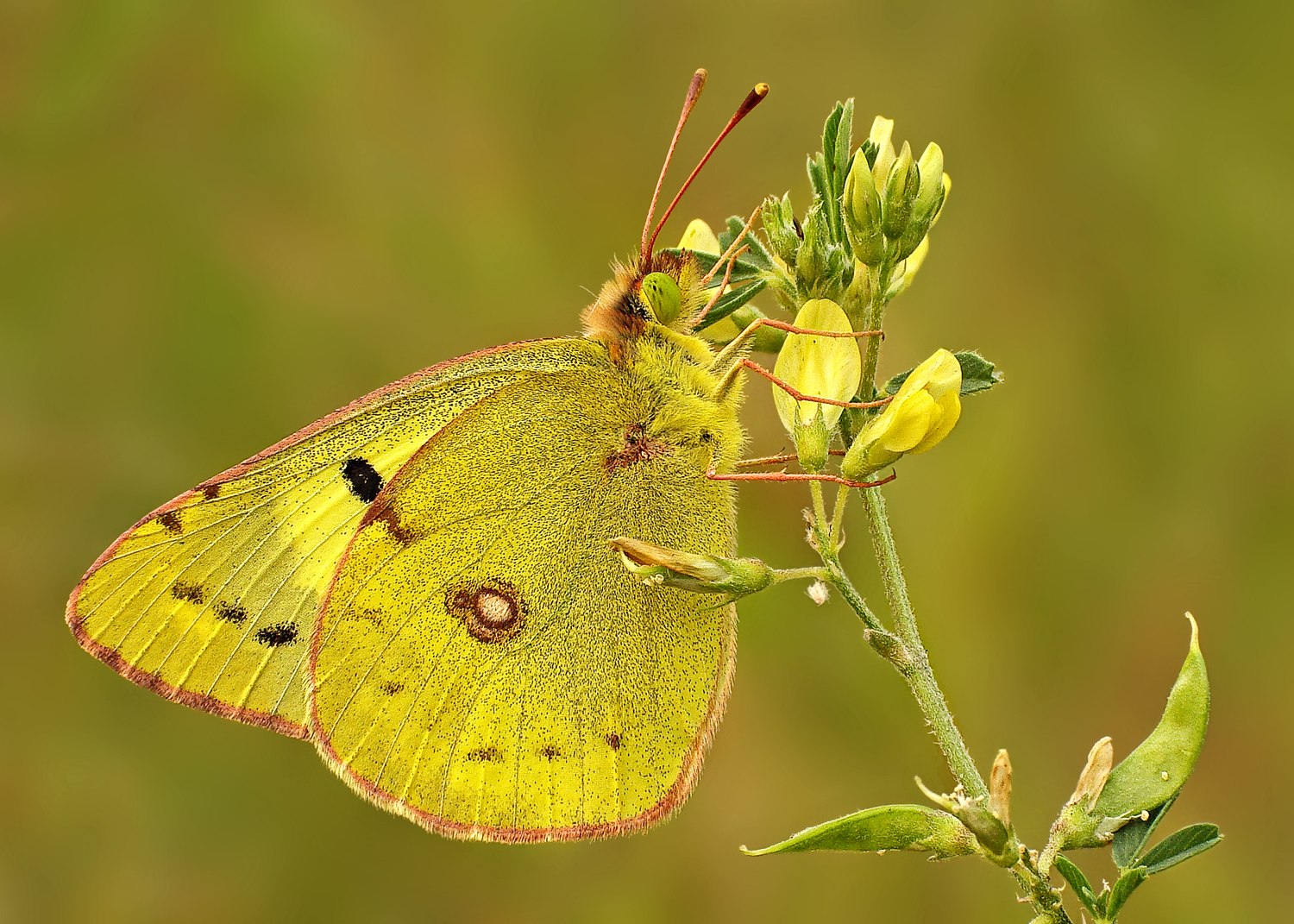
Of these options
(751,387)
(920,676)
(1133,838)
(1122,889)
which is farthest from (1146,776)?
(751,387)

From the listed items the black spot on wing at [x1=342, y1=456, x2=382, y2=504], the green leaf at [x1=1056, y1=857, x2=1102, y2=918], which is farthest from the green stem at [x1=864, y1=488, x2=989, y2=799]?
the black spot on wing at [x1=342, y1=456, x2=382, y2=504]

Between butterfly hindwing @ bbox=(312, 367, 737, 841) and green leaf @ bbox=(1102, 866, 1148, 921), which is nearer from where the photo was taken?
green leaf @ bbox=(1102, 866, 1148, 921)

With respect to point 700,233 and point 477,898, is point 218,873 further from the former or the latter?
point 700,233

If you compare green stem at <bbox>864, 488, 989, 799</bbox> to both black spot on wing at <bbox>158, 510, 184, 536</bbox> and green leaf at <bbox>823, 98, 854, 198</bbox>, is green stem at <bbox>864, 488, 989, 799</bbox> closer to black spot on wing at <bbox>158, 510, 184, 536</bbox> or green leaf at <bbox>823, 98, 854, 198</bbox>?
green leaf at <bbox>823, 98, 854, 198</bbox>

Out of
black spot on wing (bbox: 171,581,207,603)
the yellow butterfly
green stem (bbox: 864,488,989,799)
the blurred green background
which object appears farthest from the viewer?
the blurred green background

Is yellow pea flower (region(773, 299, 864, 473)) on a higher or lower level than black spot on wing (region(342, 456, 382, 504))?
lower

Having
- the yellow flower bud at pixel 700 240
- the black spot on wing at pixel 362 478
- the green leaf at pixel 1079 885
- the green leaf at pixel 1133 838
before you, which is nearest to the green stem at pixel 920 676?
the green leaf at pixel 1079 885
